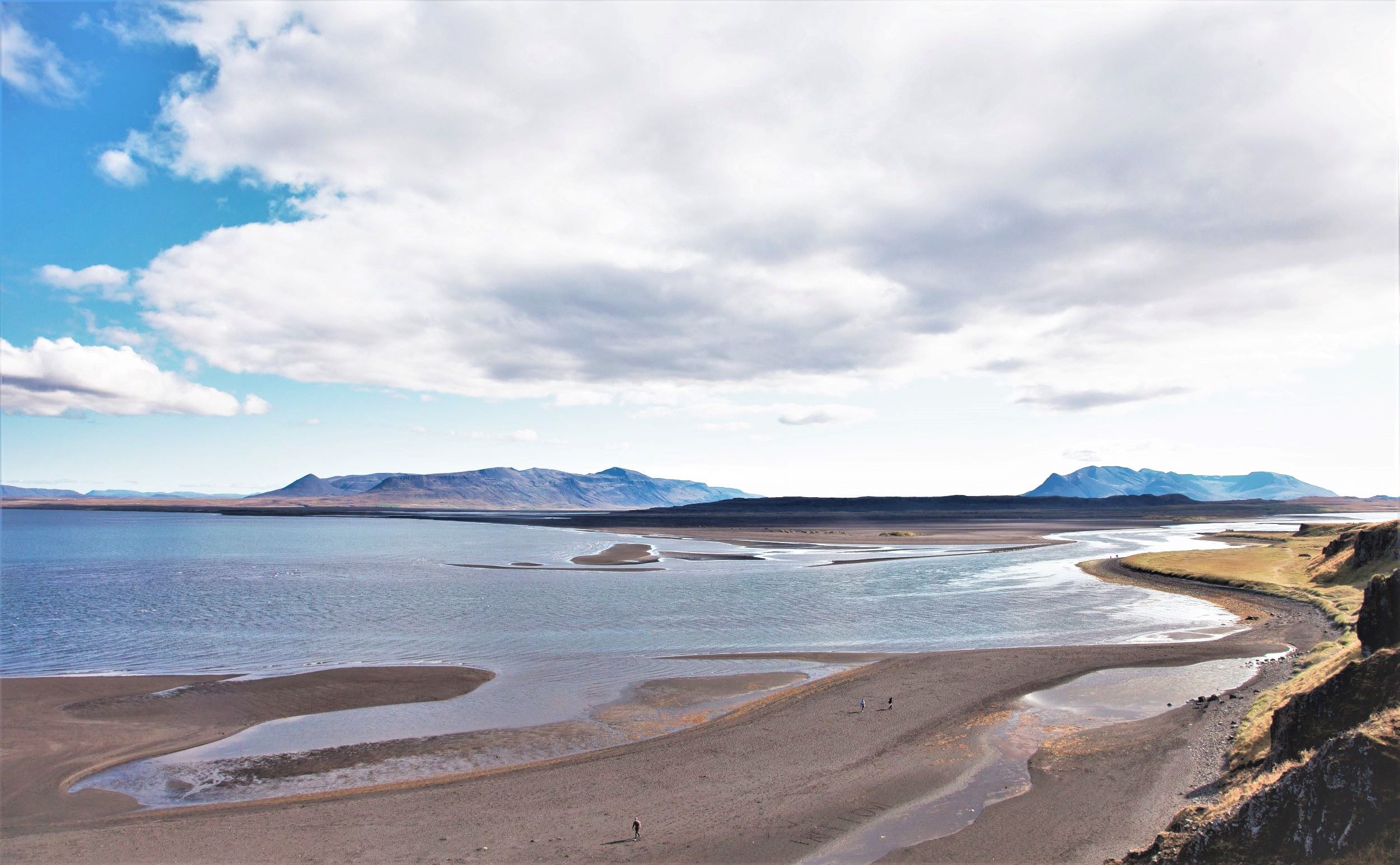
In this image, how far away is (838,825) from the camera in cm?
1570

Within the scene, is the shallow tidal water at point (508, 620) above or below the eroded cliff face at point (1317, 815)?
below

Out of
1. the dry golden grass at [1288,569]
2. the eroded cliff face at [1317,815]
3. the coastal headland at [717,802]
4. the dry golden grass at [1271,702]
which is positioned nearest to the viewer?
the eroded cliff face at [1317,815]

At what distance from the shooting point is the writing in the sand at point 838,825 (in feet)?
49.2

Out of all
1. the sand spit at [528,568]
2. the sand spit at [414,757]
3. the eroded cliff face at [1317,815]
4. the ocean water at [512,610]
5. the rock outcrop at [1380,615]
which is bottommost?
the sand spit at [528,568]

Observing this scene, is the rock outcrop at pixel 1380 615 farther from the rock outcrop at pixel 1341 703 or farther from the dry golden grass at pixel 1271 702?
the rock outcrop at pixel 1341 703

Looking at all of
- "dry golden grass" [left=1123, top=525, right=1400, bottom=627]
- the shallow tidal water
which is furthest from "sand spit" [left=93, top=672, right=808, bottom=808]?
"dry golden grass" [left=1123, top=525, right=1400, bottom=627]

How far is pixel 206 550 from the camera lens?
97.8 metres

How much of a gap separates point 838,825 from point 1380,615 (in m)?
15.3

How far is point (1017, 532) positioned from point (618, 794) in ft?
418

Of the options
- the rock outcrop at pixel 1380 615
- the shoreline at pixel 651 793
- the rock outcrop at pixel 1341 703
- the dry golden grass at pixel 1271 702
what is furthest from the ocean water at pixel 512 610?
the rock outcrop at pixel 1341 703

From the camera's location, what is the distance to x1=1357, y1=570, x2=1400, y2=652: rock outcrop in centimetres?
1732

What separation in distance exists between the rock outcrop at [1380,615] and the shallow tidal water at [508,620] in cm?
1772

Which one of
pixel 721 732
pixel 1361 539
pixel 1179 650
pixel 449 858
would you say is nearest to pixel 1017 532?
pixel 1361 539

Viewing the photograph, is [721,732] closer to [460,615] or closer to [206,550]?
[460,615]
